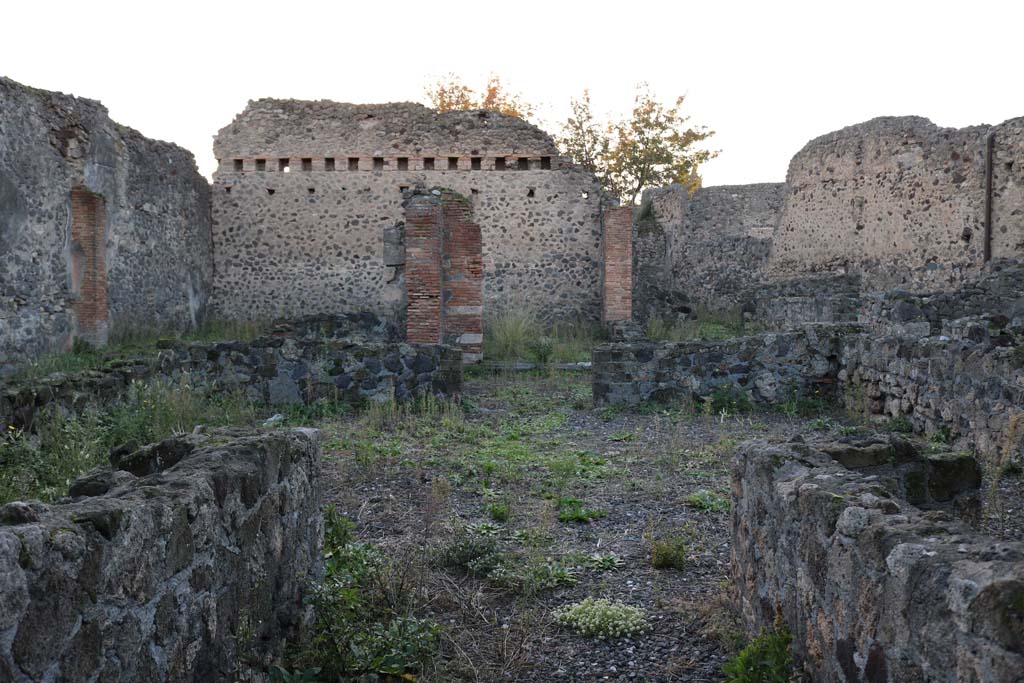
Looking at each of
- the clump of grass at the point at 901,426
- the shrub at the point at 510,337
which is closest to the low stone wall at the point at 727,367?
the clump of grass at the point at 901,426

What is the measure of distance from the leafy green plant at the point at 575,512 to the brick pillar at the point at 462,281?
838 cm

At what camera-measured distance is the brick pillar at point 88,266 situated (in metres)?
14.3

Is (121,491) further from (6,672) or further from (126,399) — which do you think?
(126,399)

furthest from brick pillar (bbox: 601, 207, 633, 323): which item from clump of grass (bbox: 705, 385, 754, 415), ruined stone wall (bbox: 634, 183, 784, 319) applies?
clump of grass (bbox: 705, 385, 754, 415)

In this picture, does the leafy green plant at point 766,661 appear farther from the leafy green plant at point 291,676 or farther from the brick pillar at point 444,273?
the brick pillar at point 444,273

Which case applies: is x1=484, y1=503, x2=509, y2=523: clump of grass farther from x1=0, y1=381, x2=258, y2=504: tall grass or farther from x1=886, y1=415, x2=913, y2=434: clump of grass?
x1=886, y1=415, x2=913, y2=434: clump of grass

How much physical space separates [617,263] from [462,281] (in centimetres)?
539

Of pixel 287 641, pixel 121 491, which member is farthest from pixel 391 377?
pixel 121 491

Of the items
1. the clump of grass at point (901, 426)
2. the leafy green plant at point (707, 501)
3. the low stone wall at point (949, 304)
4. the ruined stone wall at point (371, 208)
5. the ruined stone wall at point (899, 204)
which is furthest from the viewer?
the ruined stone wall at point (371, 208)

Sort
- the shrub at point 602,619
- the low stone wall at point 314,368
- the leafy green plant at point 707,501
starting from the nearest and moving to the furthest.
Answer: the shrub at point 602,619
the leafy green plant at point 707,501
the low stone wall at point 314,368

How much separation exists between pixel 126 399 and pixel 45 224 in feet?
21.0

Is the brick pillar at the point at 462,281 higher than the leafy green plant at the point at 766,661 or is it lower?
higher

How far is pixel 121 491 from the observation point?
2.73 meters

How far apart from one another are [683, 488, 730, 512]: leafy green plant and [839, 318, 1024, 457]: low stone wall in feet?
5.51
